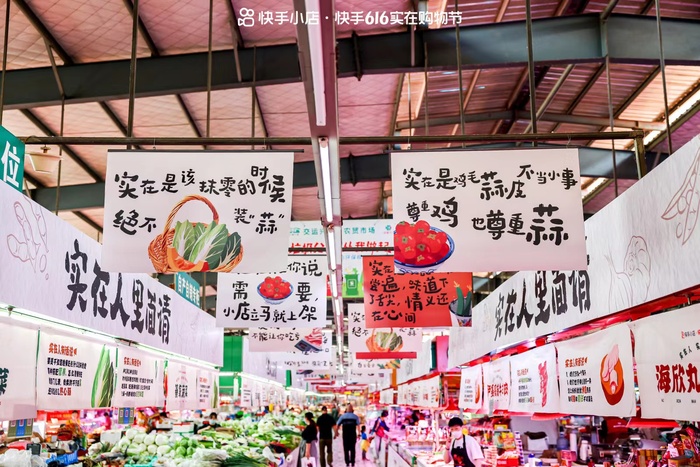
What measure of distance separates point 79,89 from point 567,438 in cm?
989

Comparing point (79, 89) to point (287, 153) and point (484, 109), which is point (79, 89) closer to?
point (287, 153)

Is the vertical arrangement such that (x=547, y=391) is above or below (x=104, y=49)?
below

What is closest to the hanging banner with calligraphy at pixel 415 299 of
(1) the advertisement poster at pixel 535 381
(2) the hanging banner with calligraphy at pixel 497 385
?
(2) the hanging banner with calligraphy at pixel 497 385

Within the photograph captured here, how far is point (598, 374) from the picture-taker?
6164mm

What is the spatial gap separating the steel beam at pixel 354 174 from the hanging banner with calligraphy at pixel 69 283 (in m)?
3.81

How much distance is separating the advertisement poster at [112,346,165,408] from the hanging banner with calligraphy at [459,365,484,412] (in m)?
4.95

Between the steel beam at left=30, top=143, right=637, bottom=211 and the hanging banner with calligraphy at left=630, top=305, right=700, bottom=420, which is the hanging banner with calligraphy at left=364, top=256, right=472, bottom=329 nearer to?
the steel beam at left=30, top=143, right=637, bottom=211

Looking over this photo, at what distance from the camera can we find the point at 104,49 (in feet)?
28.1

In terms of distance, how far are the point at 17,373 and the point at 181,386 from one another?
20.7ft

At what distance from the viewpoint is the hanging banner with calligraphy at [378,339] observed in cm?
1387

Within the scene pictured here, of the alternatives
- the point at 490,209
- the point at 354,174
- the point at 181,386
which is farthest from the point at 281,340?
the point at 490,209

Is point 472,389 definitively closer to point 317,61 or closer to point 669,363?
point 669,363

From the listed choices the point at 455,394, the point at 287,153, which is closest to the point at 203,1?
the point at 287,153

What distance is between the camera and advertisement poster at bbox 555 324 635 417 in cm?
556
